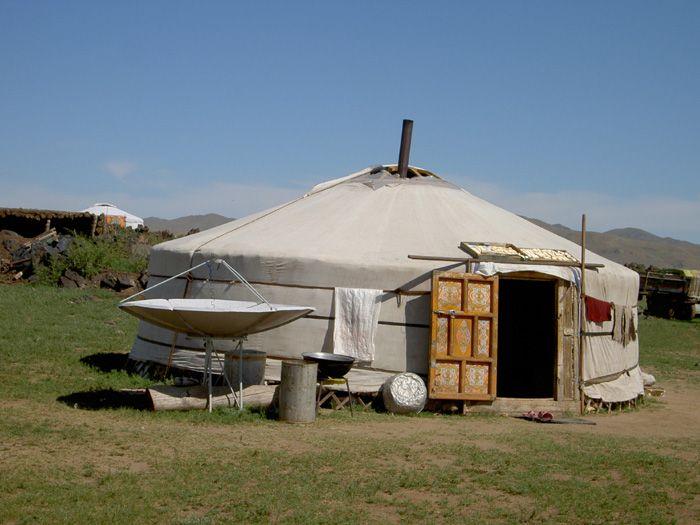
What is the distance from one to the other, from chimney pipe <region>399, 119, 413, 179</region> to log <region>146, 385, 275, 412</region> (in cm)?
429

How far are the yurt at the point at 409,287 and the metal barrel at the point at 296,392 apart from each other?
108cm

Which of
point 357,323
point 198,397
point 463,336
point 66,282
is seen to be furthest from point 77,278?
point 463,336

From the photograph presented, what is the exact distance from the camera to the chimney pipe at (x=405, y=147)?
12.2m

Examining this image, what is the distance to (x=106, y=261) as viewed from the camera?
70.2ft

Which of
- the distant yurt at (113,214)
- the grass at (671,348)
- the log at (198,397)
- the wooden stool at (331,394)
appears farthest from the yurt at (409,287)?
the distant yurt at (113,214)

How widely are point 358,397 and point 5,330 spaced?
260 inches

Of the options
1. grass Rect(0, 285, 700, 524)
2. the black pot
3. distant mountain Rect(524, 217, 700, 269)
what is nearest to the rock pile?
grass Rect(0, 285, 700, 524)

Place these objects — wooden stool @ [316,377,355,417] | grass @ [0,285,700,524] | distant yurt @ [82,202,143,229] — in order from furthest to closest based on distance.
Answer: distant yurt @ [82,202,143,229] → wooden stool @ [316,377,355,417] → grass @ [0,285,700,524]

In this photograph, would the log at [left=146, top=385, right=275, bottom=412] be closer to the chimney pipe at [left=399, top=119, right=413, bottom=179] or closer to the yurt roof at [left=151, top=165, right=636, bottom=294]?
the yurt roof at [left=151, top=165, right=636, bottom=294]

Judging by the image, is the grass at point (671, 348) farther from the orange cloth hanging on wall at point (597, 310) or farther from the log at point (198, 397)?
the log at point (198, 397)

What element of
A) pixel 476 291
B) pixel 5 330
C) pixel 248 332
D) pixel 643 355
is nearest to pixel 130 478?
pixel 248 332

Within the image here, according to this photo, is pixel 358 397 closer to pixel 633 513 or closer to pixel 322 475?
pixel 322 475

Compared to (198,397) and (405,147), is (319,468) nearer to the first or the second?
(198,397)

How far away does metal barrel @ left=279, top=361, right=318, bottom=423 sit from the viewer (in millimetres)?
8508
